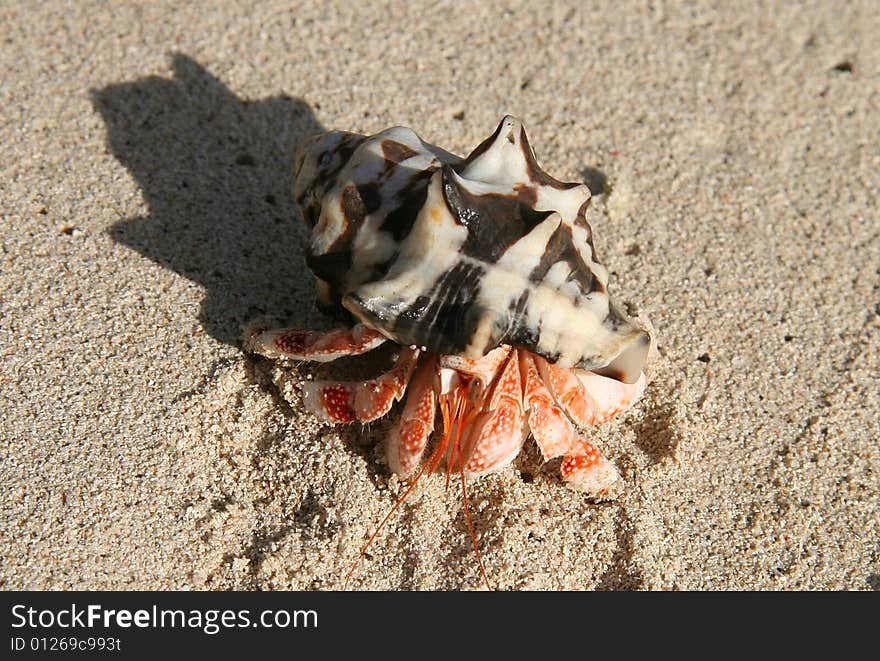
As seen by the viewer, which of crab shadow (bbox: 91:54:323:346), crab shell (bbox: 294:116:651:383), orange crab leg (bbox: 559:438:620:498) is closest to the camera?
crab shell (bbox: 294:116:651:383)

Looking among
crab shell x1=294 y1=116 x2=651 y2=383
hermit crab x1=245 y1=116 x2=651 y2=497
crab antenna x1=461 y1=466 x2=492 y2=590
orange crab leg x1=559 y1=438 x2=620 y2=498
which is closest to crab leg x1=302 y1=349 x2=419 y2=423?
hermit crab x1=245 y1=116 x2=651 y2=497

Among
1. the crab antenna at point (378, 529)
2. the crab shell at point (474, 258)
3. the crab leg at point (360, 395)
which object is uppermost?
the crab shell at point (474, 258)

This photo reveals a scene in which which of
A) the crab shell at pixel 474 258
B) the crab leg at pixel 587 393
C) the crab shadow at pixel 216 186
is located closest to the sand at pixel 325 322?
the crab shadow at pixel 216 186

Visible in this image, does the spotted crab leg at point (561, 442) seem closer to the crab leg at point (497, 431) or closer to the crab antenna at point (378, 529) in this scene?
the crab leg at point (497, 431)

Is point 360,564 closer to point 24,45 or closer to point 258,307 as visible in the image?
point 258,307

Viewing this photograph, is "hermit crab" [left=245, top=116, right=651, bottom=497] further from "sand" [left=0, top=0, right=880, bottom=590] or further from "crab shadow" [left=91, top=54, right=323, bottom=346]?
"crab shadow" [left=91, top=54, right=323, bottom=346]

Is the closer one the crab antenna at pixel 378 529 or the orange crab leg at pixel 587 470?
the crab antenna at pixel 378 529
